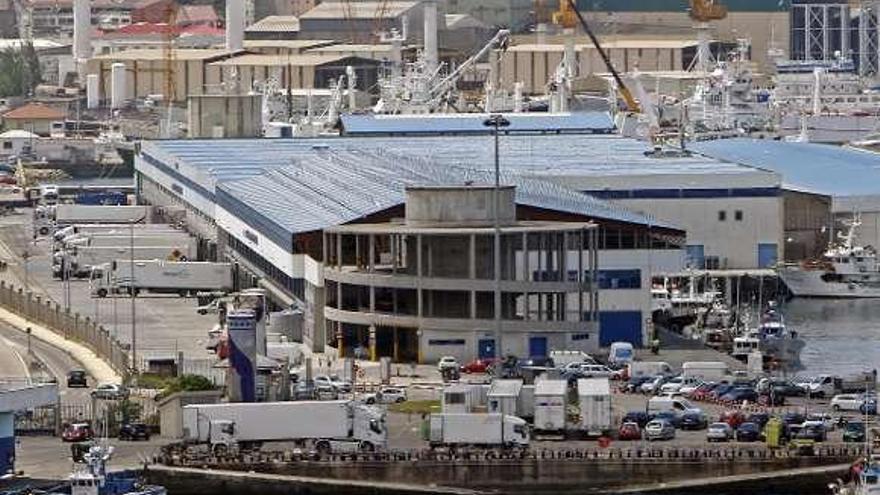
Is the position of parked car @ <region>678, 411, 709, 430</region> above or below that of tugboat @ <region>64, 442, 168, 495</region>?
below

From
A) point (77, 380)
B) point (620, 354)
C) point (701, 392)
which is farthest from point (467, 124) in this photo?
point (701, 392)

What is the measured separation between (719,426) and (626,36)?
199 ft

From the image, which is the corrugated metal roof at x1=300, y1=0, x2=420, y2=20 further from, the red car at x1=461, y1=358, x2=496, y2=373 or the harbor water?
the red car at x1=461, y1=358, x2=496, y2=373

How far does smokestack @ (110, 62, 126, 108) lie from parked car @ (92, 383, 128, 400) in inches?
2130

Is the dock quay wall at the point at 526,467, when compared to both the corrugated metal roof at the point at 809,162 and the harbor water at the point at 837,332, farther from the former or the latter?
the corrugated metal roof at the point at 809,162

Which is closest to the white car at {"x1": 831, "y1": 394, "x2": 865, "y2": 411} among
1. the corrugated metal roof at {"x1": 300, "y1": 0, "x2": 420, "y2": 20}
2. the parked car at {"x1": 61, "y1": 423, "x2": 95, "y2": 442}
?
the parked car at {"x1": 61, "y1": 423, "x2": 95, "y2": 442}

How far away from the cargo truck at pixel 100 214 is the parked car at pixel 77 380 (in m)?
21.0

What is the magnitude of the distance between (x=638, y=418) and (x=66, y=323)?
11.0 metres

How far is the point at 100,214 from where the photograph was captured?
59500mm

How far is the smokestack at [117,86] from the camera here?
8956 cm

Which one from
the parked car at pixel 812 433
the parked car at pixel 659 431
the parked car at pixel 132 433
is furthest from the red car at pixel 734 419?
the parked car at pixel 132 433

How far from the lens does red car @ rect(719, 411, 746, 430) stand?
3359 cm

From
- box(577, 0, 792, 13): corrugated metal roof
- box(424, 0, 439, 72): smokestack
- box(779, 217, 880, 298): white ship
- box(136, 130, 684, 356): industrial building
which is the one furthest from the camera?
box(577, 0, 792, 13): corrugated metal roof

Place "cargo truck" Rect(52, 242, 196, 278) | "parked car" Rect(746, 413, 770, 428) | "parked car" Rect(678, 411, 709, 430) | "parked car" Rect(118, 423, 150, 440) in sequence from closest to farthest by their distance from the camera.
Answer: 1. "parked car" Rect(118, 423, 150, 440)
2. "parked car" Rect(746, 413, 770, 428)
3. "parked car" Rect(678, 411, 709, 430)
4. "cargo truck" Rect(52, 242, 196, 278)
